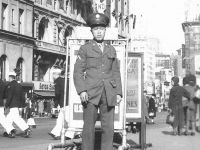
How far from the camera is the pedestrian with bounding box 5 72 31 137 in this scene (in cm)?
1246

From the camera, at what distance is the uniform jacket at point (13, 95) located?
12.7 m

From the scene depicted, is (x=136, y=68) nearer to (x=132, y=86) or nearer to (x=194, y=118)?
(x=132, y=86)

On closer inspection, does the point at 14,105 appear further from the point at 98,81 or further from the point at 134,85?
the point at 98,81

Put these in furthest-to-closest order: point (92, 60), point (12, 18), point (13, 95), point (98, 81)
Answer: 1. point (12, 18)
2. point (13, 95)
3. point (92, 60)
4. point (98, 81)

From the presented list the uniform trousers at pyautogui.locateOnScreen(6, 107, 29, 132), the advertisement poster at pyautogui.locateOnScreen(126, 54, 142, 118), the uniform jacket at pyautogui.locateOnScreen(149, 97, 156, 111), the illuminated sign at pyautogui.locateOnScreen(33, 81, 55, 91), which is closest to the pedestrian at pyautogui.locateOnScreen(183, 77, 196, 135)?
the advertisement poster at pyautogui.locateOnScreen(126, 54, 142, 118)

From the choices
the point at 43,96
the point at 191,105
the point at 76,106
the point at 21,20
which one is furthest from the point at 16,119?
the point at 43,96

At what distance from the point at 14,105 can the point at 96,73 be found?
733cm

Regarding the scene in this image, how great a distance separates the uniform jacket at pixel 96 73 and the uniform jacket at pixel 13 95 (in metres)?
7.18

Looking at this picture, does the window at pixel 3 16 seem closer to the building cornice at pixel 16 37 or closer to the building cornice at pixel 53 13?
the building cornice at pixel 16 37

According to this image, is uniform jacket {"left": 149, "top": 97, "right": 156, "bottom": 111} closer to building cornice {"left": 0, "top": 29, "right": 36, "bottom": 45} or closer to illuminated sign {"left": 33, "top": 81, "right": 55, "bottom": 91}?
building cornice {"left": 0, "top": 29, "right": 36, "bottom": 45}

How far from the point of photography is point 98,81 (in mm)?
5707

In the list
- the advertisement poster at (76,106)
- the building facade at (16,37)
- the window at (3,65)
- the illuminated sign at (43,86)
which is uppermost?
the building facade at (16,37)

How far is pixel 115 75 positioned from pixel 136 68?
12.6 feet

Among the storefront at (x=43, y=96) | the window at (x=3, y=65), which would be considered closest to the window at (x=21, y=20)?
the window at (x=3, y=65)
